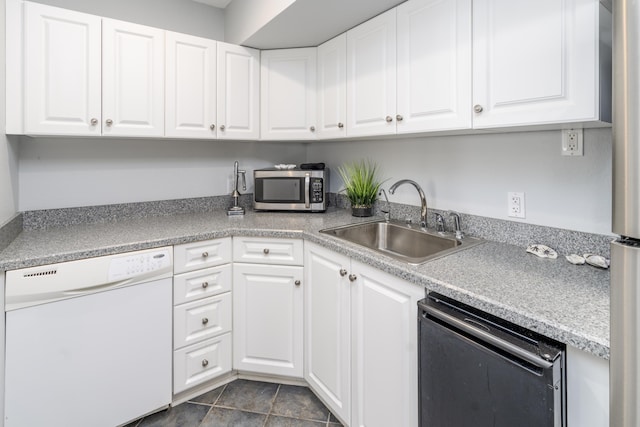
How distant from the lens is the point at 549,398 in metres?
0.78

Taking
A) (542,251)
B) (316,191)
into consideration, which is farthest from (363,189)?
(542,251)

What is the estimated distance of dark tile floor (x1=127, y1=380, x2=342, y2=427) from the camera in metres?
1.67

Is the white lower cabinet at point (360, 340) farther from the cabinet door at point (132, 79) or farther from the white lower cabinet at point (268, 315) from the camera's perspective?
the cabinet door at point (132, 79)

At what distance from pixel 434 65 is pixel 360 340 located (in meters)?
1.21

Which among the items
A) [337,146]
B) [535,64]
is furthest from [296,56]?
[535,64]

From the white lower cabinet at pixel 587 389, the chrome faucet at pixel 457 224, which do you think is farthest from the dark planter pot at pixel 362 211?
the white lower cabinet at pixel 587 389

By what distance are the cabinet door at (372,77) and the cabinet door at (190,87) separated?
2.79ft

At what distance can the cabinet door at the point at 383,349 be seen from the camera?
3.96 feet

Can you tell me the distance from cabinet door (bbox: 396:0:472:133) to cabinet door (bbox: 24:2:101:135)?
1525 mm

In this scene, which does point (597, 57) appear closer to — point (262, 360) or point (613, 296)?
point (613, 296)

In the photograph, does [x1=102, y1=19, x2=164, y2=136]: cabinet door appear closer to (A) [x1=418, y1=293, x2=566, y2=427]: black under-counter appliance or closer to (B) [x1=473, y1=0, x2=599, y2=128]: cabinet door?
(B) [x1=473, y1=0, x2=599, y2=128]: cabinet door

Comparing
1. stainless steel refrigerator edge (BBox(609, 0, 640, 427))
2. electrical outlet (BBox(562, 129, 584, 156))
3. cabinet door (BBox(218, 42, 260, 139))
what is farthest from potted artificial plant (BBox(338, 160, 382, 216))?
stainless steel refrigerator edge (BBox(609, 0, 640, 427))

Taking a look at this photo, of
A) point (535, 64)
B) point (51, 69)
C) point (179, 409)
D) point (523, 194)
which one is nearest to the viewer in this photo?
point (535, 64)

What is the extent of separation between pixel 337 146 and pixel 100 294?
1777 mm
